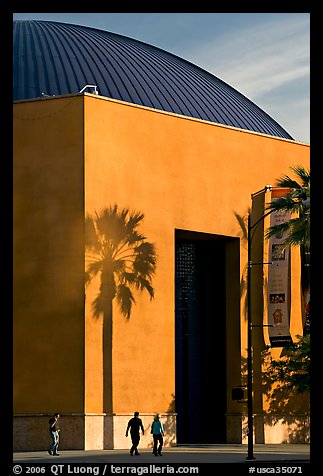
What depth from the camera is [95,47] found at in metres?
62.3

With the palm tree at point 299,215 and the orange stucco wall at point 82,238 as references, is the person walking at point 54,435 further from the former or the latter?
the palm tree at point 299,215

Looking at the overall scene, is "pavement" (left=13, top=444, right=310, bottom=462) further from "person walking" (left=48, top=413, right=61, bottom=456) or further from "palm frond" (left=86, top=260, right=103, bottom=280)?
"palm frond" (left=86, top=260, right=103, bottom=280)

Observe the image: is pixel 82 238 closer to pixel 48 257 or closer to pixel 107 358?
pixel 48 257

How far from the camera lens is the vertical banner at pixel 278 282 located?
55.1m

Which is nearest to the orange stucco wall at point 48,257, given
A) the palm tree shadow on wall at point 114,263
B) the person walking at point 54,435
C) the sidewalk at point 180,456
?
the palm tree shadow on wall at point 114,263

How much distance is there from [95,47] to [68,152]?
52.0 feet

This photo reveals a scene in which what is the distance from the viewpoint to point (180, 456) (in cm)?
4169

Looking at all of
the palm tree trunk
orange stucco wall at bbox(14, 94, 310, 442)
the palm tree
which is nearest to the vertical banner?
the palm tree

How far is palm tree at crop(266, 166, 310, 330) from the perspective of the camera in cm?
4859

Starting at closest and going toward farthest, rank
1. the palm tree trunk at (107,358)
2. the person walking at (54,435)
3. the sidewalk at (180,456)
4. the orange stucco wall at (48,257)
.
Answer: the sidewalk at (180,456), the person walking at (54,435), the orange stucco wall at (48,257), the palm tree trunk at (107,358)

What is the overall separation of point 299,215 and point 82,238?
10911 mm

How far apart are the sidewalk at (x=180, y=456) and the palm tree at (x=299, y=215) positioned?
870 cm

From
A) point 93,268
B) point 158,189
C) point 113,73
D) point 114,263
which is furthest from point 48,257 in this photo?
point 113,73
